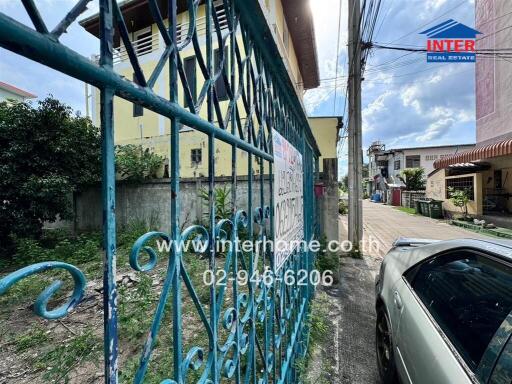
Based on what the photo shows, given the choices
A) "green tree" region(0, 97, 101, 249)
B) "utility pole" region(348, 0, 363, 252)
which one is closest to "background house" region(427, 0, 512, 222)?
"utility pole" region(348, 0, 363, 252)

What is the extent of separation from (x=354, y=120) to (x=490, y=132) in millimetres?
8293

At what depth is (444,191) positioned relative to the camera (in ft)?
41.8

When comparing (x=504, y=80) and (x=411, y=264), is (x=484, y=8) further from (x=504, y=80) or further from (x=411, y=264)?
(x=411, y=264)

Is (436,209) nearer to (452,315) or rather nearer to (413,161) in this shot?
(452,315)

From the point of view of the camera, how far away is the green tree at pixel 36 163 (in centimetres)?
612

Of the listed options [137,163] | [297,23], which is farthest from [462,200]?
[137,163]

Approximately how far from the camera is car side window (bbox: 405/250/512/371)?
4.09 ft

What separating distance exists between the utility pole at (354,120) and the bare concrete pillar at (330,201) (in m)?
1.68

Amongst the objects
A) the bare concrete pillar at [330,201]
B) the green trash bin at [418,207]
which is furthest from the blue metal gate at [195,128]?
the green trash bin at [418,207]

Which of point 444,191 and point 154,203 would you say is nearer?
point 154,203

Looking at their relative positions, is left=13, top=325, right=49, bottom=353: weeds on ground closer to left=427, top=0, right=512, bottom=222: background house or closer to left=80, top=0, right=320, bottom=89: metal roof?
left=80, top=0, right=320, bottom=89: metal roof

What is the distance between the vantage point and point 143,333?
2562 mm

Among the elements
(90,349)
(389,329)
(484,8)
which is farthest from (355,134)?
(484,8)

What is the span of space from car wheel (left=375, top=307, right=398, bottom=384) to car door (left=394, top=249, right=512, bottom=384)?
226 mm
